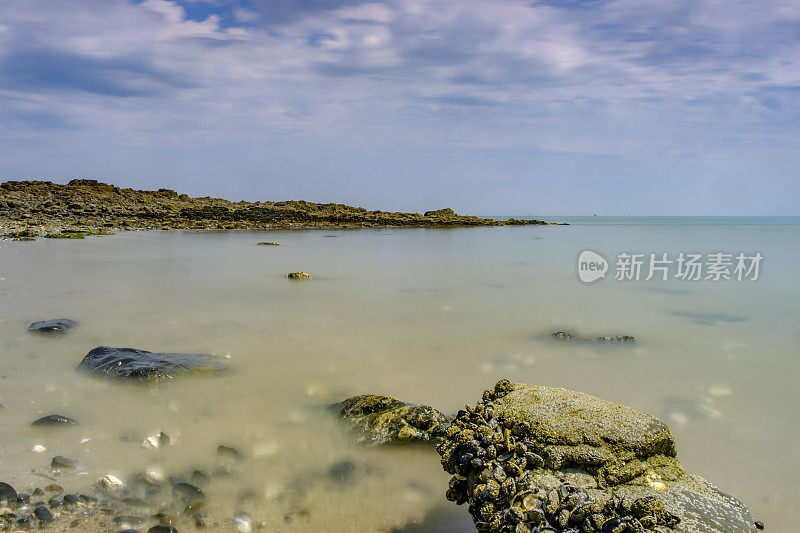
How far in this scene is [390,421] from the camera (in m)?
4.23

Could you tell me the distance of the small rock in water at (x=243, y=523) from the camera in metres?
3.08

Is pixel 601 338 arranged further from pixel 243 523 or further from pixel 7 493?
pixel 7 493

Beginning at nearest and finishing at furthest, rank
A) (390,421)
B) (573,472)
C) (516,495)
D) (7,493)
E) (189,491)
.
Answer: (516,495), (573,472), (7,493), (189,491), (390,421)

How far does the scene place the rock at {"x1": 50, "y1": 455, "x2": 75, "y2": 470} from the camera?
11.6 ft

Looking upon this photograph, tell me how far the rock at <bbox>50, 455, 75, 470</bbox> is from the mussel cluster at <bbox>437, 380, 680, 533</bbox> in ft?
8.85

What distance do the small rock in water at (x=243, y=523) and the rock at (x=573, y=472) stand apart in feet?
4.20

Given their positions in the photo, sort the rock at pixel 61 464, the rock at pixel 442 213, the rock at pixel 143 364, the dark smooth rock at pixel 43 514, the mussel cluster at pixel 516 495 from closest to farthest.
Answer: the mussel cluster at pixel 516 495, the dark smooth rock at pixel 43 514, the rock at pixel 61 464, the rock at pixel 143 364, the rock at pixel 442 213

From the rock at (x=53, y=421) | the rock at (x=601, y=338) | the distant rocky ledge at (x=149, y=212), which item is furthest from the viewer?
the distant rocky ledge at (x=149, y=212)

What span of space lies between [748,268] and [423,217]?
146 feet

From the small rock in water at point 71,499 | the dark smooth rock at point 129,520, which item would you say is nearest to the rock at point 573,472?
the dark smooth rock at point 129,520

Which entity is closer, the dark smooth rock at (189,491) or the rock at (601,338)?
the dark smooth rock at (189,491)

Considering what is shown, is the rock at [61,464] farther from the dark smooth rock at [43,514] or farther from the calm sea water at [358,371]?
the dark smooth rock at [43,514]

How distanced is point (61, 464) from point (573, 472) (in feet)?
11.7

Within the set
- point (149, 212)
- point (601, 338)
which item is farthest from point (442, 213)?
point (601, 338)
